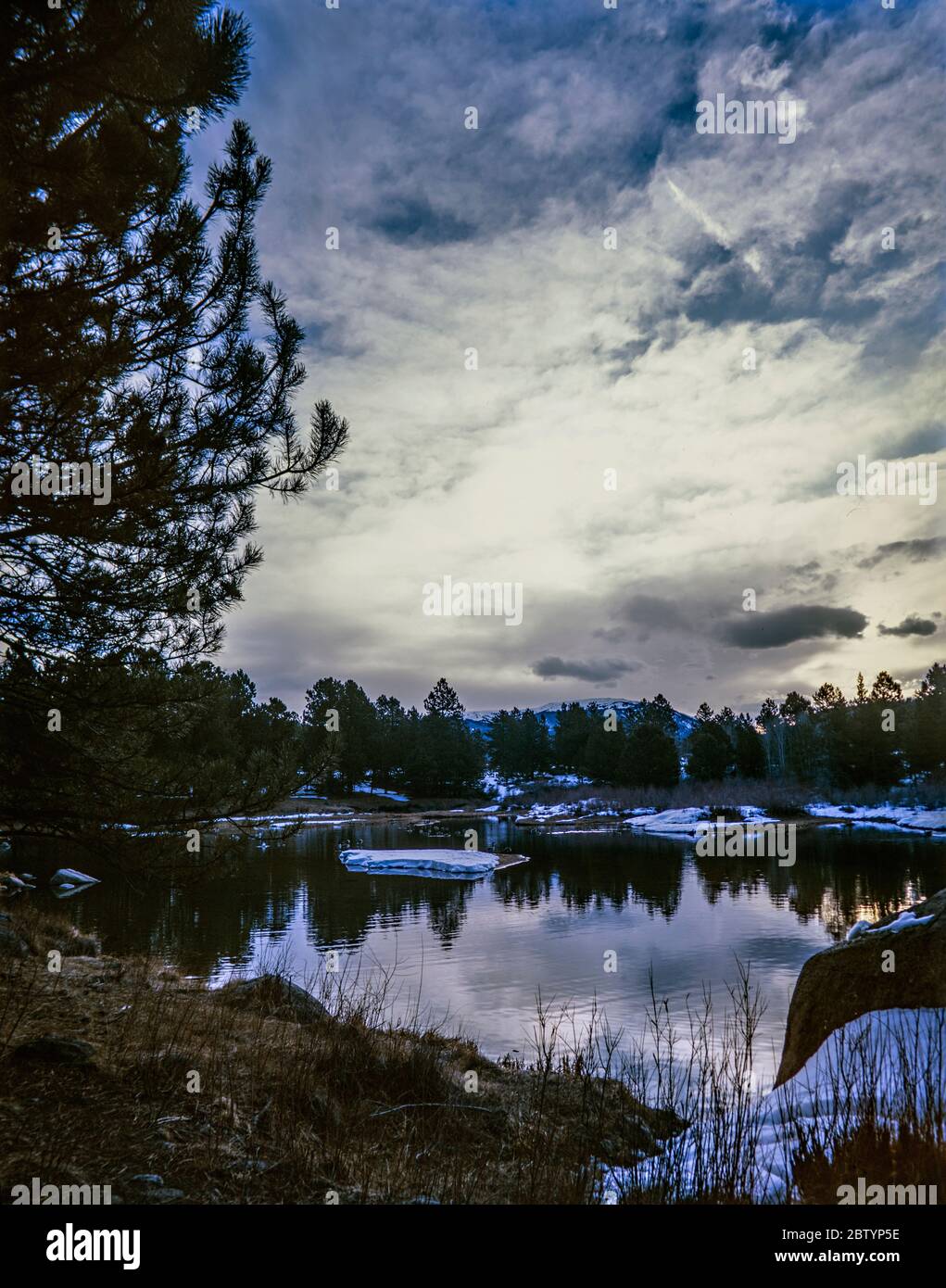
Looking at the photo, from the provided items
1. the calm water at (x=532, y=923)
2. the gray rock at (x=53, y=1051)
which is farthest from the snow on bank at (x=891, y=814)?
the gray rock at (x=53, y=1051)

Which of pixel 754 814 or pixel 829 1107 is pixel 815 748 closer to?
pixel 754 814

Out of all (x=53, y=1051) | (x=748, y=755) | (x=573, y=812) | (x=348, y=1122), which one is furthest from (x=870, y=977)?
(x=748, y=755)

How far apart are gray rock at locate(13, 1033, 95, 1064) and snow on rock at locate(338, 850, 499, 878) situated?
29364 millimetres

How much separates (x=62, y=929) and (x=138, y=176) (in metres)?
14.7

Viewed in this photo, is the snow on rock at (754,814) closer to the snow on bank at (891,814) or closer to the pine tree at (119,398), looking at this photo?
the snow on bank at (891,814)

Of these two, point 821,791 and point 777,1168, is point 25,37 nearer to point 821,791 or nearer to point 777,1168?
point 777,1168

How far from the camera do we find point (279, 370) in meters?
7.18

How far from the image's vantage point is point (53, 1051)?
6.22 metres

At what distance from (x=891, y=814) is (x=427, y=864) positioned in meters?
40.6

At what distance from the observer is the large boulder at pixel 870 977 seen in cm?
672

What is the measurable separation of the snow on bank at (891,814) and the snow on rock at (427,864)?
101ft

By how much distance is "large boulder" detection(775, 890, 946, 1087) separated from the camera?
672 centimetres

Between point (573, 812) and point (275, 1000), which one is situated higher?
point (275, 1000)
